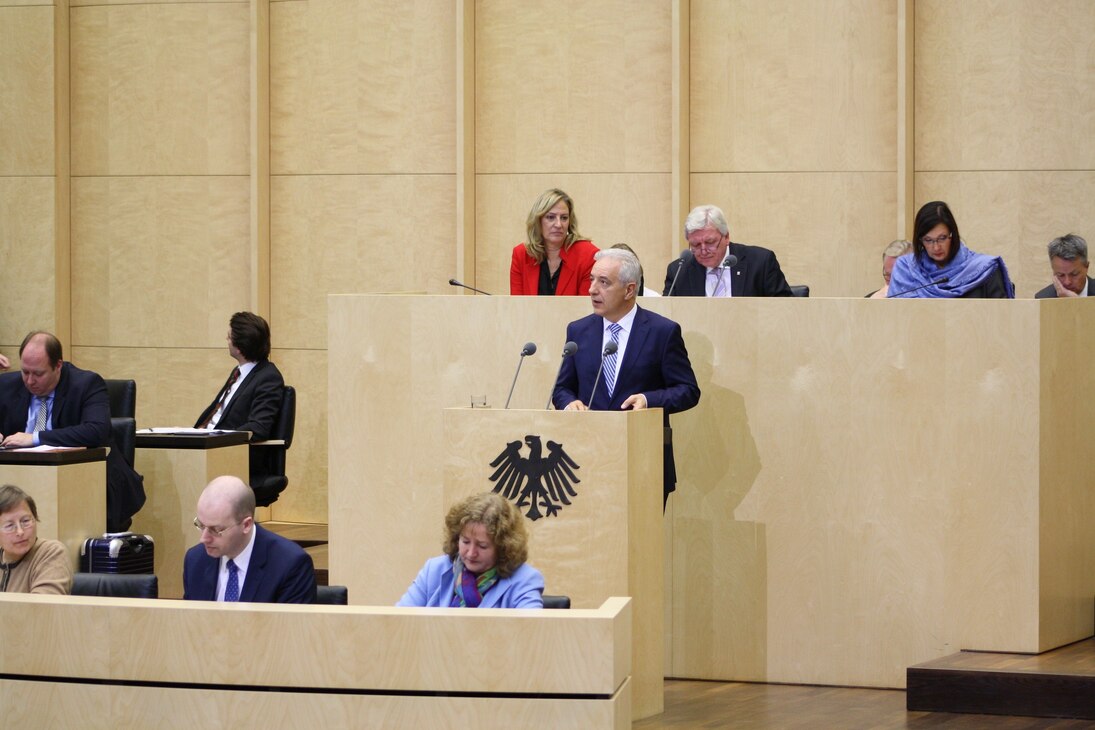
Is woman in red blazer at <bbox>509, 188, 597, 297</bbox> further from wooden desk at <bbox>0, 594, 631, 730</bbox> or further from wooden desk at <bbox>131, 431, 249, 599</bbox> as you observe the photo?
wooden desk at <bbox>0, 594, 631, 730</bbox>

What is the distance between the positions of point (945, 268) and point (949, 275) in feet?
0.09

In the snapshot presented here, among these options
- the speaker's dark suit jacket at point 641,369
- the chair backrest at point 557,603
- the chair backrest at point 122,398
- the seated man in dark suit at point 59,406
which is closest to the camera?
the chair backrest at point 557,603

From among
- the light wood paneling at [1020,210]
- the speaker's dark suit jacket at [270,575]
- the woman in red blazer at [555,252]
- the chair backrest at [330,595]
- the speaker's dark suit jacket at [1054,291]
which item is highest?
the light wood paneling at [1020,210]

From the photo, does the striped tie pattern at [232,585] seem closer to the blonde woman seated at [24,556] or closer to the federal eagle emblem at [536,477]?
the blonde woman seated at [24,556]

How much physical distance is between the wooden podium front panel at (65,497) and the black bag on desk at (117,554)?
0.19 ft

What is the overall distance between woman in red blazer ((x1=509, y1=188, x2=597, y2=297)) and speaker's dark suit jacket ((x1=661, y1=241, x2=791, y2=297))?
318mm

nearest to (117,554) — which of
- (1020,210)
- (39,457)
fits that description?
(39,457)

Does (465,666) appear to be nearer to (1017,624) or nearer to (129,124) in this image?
(1017,624)

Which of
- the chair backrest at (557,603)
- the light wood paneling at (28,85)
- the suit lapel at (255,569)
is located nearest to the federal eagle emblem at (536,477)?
the chair backrest at (557,603)

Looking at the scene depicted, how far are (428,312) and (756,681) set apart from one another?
66.5 inches

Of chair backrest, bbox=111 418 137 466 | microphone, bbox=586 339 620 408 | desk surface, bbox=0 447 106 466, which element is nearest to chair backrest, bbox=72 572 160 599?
desk surface, bbox=0 447 106 466

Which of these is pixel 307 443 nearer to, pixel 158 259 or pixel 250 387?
pixel 250 387

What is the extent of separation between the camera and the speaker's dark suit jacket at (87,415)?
597 centimetres

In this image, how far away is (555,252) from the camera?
5770 millimetres
